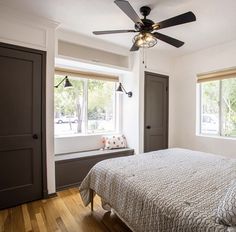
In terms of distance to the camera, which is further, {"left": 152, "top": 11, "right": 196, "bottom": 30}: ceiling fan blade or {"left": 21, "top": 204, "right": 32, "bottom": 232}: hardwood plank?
{"left": 21, "top": 204, "right": 32, "bottom": 232}: hardwood plank

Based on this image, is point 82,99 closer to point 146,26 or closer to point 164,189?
point 146,26

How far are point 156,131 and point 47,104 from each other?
2328 millimetres

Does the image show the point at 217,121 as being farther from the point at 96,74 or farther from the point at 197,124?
the point at 96,74

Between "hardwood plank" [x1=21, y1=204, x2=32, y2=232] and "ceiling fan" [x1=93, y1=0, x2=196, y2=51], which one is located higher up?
"ceiling fan" [x1=93, y1=0, x2=196, y2=51]

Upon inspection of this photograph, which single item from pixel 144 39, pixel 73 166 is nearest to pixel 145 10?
pixel 144 39

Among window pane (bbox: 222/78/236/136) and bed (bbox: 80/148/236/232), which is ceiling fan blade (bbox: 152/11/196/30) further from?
window pane (bbox: 222/78/236/136)

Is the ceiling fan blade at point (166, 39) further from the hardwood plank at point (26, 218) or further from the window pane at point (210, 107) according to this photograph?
the hardwood plank at point (26, 218)

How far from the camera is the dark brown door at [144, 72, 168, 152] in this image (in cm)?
371

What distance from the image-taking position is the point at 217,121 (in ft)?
11.6

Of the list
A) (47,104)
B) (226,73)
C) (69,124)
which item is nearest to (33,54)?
(47,104)

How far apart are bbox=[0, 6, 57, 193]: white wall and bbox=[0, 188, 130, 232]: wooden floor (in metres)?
0.36

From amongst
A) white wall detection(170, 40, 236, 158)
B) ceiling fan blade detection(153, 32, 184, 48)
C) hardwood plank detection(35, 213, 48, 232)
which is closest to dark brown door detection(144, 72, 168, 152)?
white wall detection(170, 40, 236, 158)

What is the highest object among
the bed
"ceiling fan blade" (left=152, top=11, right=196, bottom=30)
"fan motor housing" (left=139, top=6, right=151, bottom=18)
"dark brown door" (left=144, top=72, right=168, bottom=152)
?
"fan motor housing" (left=139, top=6, right=151, bottom=18)

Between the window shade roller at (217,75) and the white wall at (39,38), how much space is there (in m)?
2.91
